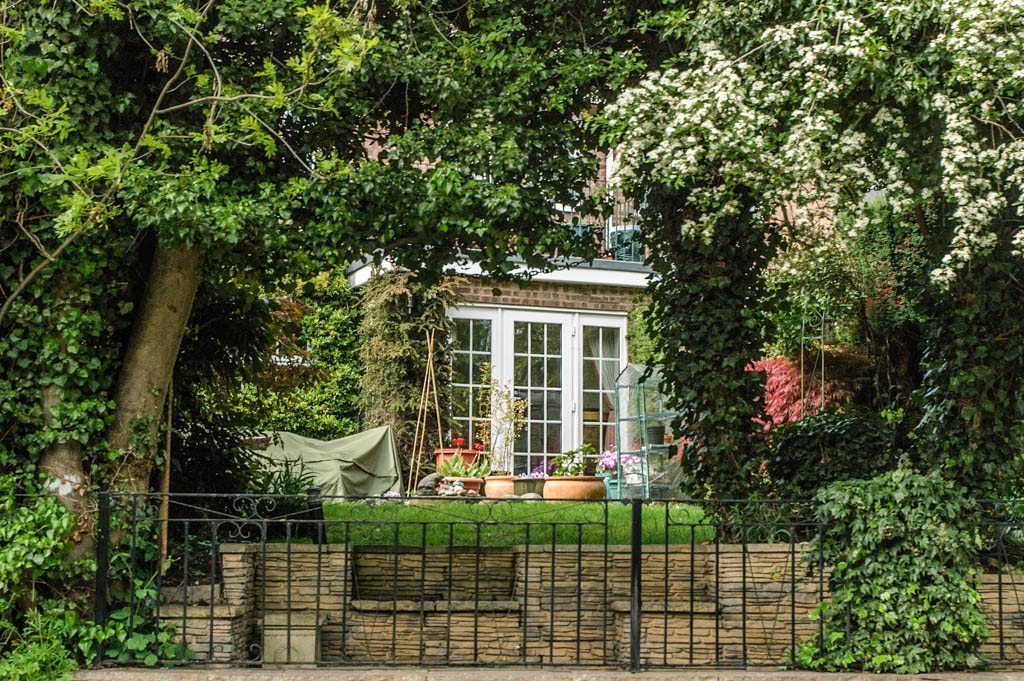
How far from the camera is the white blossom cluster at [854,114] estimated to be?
526 cm

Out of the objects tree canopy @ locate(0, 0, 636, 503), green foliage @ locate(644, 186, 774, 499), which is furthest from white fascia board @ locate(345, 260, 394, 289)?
tree canopy @ locate(0, 0, 636, 503)

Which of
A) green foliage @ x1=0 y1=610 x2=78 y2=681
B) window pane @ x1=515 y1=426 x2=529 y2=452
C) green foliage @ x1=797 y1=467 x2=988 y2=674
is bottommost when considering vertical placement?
green foliage @ x1=0 y1=610 x2=78 y2=681

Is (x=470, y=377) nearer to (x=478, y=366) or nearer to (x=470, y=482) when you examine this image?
(x=478, y=366)

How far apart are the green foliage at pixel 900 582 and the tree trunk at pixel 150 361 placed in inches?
149

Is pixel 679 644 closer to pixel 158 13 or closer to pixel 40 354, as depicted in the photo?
pixel 40 354

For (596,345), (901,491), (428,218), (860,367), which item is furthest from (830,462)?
(596,345)

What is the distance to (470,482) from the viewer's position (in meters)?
11.4

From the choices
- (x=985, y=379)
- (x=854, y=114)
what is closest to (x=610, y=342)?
(x=985, y=379)

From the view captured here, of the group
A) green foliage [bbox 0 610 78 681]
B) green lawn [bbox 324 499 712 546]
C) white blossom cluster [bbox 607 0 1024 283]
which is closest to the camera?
green foliage [bbox 0 610 78 681]

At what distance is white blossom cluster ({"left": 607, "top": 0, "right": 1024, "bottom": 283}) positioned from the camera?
526 cm

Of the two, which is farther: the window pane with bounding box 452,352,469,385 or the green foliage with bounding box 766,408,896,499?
the window pane with bounding box 452,352,469,385

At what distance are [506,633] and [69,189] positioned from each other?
3538 mm

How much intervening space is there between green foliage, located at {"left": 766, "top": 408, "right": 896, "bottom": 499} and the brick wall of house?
23.5 ft

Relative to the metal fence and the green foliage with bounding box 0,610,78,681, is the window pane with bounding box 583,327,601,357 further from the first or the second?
the green foliage with bounding box 0,610,78,681
